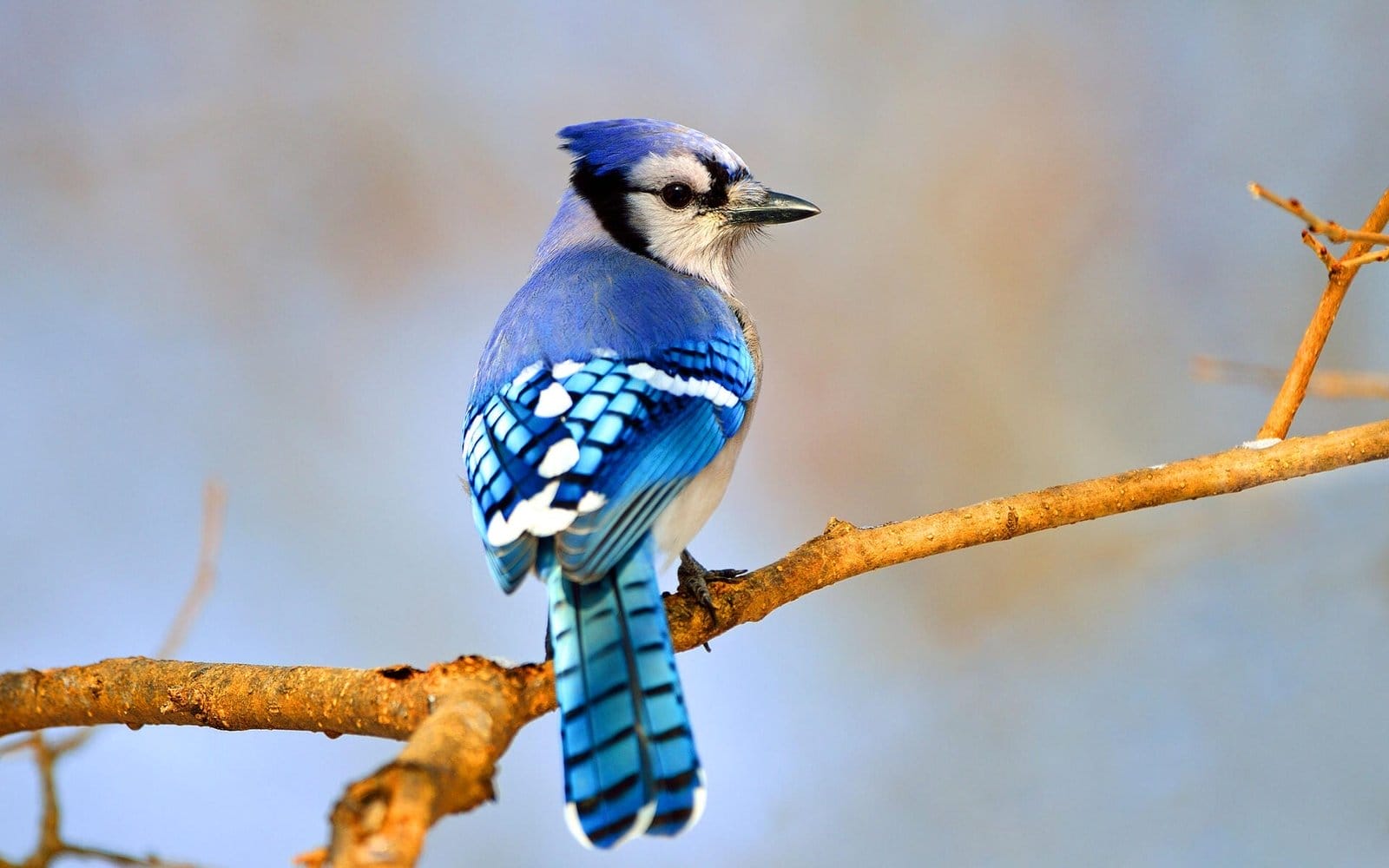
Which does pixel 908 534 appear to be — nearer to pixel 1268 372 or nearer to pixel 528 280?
pixel 1268 372

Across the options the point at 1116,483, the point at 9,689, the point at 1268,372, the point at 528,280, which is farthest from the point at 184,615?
the point at 1268,372

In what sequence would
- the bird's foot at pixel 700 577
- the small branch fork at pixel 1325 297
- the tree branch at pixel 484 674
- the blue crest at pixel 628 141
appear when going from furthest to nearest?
the blue crest at pixel 628 141
the bird's foot at pixel 700 577
the small branch fork at pixel 1325 297
the tree branch at pixel 484 674

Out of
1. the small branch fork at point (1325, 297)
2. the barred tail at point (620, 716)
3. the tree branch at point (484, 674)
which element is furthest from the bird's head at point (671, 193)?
the barred tail at point (620, 716)

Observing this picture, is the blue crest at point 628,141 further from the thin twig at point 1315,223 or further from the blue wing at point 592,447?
the thin twig at point 1315,223

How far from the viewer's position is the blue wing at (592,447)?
1.56 m

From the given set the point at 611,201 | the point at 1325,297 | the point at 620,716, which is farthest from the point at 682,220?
the point at 620,716

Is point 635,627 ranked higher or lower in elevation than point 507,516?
lower

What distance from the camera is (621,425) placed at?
171 centimetres

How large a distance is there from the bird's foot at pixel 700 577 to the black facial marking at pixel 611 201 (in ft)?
2.45

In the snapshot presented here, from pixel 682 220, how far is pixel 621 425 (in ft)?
2.74

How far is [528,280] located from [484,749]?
1.32 meters

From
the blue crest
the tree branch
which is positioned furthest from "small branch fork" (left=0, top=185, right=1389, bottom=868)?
the blue crest

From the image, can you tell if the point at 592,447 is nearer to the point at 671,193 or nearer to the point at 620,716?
the point at 620,716

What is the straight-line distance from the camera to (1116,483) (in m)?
1.79
